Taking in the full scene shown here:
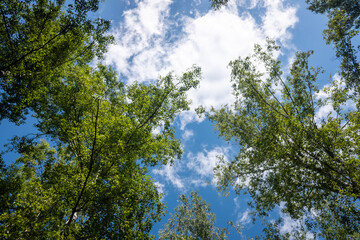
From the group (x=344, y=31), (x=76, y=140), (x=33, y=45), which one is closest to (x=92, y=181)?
(x=76, y=140)

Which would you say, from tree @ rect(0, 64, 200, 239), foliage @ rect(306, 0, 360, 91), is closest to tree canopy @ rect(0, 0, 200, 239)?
tree @ rect(0, 64, 200, 239)

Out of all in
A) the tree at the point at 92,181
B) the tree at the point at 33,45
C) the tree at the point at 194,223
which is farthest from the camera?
the tree at the point at 194,223

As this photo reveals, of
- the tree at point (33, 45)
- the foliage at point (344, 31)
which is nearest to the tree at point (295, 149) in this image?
the foliage at point (344, 31)

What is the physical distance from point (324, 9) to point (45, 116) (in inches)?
1075

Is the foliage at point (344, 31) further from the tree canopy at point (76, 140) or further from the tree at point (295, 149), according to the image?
the tree canopy at point (76, 140)

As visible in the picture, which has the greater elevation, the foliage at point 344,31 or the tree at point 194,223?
the foliage at point 344,31

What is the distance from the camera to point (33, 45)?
8.33m

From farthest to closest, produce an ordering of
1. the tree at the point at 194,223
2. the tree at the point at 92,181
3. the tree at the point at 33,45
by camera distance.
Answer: the tree at the point at 194,223 → the tree at the point at 33,45 → the tree at the point at 92,181

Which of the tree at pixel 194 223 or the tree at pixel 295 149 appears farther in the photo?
the tree at pixel 194 223

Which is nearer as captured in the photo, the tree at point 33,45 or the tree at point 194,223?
the tree at point 33,45

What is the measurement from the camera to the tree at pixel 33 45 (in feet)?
27.9

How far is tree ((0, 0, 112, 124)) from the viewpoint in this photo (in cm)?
852

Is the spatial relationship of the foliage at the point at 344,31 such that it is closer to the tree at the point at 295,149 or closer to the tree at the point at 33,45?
the tree at the point at 295,149

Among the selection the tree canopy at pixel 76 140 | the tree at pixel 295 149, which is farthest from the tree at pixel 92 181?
the tree at pixel 295 149
